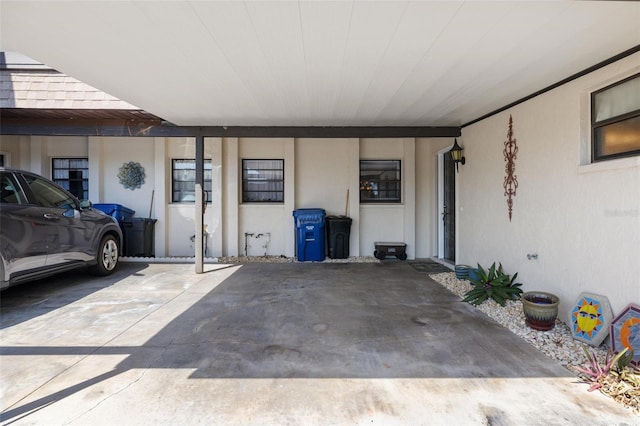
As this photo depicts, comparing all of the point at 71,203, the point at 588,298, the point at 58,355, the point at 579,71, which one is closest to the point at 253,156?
the point at 71,203

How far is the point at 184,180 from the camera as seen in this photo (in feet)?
24.0

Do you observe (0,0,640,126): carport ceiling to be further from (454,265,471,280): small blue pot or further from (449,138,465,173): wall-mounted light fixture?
(454,265,471,280): small blue pot

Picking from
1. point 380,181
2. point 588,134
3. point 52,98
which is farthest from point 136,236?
point 588,134

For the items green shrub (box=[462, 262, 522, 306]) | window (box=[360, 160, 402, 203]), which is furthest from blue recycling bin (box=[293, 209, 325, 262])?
green shrub (box=[462, 262, 522, 306])

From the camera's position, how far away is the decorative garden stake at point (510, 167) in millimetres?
4175

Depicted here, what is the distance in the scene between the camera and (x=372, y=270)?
595 centimetres

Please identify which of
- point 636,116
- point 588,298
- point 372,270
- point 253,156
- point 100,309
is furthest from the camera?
point 253,156

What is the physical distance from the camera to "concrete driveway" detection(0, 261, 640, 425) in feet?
6.63

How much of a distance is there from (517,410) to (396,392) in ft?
2.47

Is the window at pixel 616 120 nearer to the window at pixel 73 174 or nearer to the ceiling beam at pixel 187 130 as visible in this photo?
the ceiling beam at pixel 187 130

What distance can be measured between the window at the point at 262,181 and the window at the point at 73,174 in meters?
3.51

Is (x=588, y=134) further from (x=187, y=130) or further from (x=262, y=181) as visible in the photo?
(x=262, y=181)

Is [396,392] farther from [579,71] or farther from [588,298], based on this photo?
[579,71]

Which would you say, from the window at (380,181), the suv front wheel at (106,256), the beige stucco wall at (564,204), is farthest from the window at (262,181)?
the beige stucco wall at (564,204)
